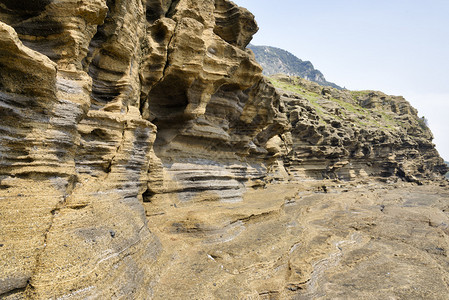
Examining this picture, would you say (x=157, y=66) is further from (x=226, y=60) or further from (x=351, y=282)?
(x=351, y=282)

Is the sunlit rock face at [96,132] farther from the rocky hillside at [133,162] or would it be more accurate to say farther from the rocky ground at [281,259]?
the rocky ground at [281,259]

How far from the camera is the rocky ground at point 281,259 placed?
8266 millimetres

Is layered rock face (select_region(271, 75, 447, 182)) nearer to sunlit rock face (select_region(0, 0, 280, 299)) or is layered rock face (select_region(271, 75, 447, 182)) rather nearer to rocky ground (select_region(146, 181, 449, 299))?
rocky ground (select_region(146, 181, 449, 299))

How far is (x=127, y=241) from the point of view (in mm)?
7781

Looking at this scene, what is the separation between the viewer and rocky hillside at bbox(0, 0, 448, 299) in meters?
5.97

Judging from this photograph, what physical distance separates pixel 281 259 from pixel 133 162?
27.6 feet

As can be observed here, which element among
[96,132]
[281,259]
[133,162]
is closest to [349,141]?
[281,259]

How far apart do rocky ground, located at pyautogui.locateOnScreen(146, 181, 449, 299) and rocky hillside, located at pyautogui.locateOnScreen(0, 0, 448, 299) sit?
0.08m

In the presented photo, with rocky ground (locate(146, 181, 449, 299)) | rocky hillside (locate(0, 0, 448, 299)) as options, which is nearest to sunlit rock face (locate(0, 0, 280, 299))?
rocky hillside (locate(0, 0, 448, 299))

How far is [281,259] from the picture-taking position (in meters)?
10.7

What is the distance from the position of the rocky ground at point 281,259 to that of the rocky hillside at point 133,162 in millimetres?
84

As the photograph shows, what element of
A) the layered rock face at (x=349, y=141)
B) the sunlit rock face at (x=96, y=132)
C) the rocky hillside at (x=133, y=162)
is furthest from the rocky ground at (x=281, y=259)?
the layered rock face at (x=349, y=141)

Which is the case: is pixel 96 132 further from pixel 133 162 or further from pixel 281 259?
pixel 281 259

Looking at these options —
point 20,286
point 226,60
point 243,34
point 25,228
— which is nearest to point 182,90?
point 226,60
